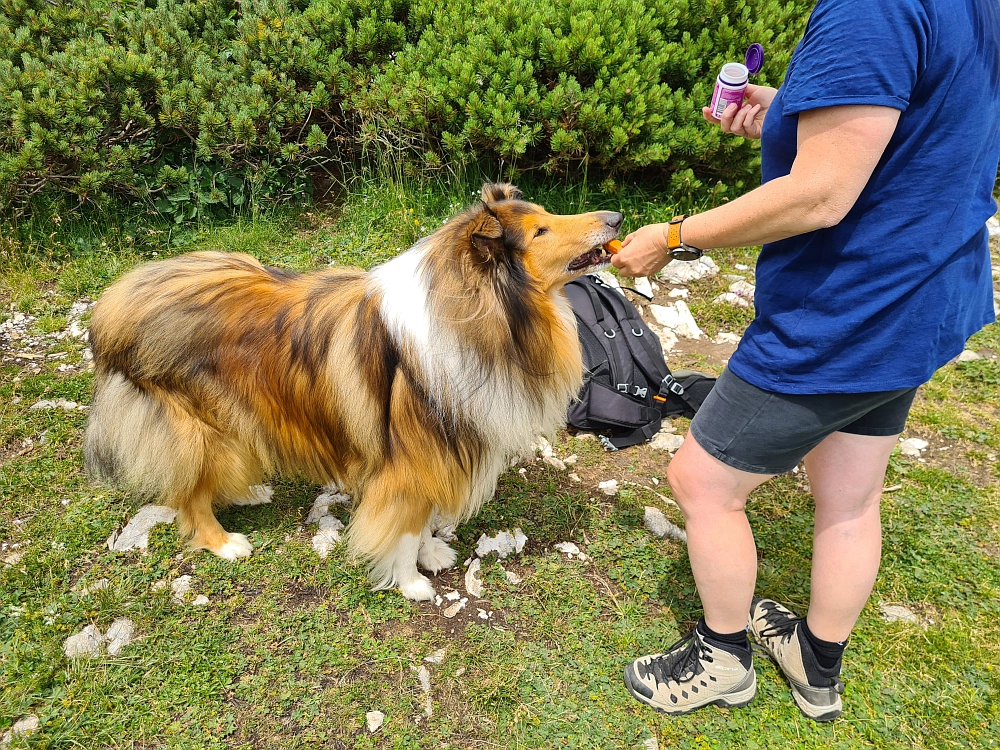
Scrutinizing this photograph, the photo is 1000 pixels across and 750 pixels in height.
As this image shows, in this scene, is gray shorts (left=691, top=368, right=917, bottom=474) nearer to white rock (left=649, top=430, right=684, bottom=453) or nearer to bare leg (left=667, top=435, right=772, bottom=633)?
bare leg (left=667, top=435, right=772, bottom=633)

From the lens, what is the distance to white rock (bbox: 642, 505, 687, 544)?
10.4 ft

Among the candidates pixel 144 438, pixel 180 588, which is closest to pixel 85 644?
pixel 180 588

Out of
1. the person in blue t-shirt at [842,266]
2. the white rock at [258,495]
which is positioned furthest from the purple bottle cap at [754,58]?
the white rock at [258,495]

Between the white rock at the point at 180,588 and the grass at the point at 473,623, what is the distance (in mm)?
46

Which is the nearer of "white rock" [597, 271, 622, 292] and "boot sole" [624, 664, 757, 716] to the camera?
"boot sole" [624, 664, 757, 716]

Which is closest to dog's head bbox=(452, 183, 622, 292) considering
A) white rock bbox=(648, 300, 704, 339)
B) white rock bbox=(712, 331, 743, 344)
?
white rock bbox=(648, 300, 704, 339)

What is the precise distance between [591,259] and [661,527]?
4.76 ft

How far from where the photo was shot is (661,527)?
10.5 feet

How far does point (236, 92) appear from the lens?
471 centimetres

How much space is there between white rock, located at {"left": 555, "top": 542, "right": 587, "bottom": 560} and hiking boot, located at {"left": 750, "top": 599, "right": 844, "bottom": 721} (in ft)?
2.91

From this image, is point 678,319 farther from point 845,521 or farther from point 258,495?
point 258,495

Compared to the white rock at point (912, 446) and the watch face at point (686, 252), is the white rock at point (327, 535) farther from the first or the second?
the white rock at point (912, 446)

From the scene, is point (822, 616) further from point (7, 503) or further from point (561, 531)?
point (7, 503)

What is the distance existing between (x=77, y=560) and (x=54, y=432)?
36.2 inches
